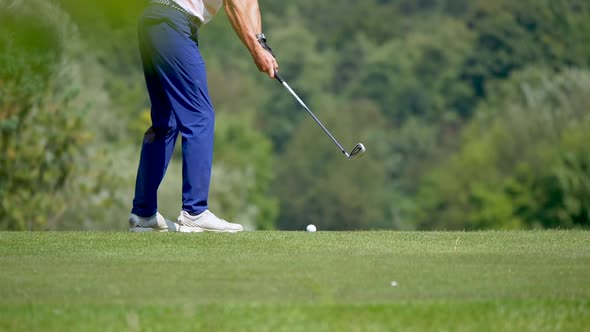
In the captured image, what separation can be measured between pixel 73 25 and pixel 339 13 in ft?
408

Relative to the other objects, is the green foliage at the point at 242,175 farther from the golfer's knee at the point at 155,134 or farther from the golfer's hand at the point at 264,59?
the golfer's hand at the point at 264,59

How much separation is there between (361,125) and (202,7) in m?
97.1

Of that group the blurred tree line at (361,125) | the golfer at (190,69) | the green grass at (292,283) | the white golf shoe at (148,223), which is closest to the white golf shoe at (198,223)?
the golfer at (190,69)

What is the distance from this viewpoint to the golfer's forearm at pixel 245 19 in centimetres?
907

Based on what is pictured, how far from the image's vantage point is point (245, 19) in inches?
357

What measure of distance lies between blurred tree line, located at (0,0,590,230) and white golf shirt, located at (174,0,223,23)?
16.1 meters

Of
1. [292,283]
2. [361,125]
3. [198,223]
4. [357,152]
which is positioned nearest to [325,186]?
[361,125]

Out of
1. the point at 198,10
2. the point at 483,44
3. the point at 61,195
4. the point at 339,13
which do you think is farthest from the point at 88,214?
the point at 339,13

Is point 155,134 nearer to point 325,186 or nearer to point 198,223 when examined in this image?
point 198,223

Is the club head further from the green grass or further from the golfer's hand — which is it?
the green grass

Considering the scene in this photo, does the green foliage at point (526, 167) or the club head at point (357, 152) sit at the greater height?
the club head at point (357, 152)

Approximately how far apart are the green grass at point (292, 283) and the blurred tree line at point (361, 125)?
58.1ft

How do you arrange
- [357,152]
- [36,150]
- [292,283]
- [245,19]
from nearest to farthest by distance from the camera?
[292,283], [245,19], [357,152], [36,150]

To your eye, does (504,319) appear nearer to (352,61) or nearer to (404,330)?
(404,330)
